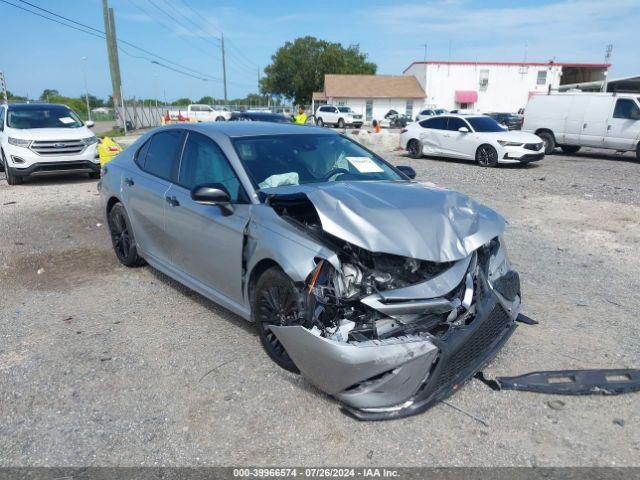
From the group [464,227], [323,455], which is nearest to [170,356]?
[323,455]

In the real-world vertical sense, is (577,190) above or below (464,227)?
below

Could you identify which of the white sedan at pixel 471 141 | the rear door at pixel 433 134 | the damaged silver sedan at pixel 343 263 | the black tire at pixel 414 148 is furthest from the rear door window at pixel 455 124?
the damaged silver sedan at pixel 343 263

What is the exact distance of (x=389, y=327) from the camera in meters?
3.01

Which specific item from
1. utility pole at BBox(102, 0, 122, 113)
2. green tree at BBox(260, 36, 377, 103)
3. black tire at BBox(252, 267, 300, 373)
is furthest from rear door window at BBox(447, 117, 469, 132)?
green tree at BBox(260, 36, 377, 103)

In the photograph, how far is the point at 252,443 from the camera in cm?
290

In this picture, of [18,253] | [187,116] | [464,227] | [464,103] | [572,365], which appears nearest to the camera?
[464,227]

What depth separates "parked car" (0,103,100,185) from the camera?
1123 centimetres

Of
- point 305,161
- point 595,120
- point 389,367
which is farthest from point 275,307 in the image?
point 595,120

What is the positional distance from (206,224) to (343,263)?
1.42 m

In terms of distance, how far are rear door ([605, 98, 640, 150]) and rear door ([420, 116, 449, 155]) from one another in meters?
5.19

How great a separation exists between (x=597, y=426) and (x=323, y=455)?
1.62 meters

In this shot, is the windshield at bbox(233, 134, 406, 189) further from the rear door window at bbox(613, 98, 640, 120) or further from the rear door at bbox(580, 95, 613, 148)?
the rear door at bbox(580, 95, 613, 148)

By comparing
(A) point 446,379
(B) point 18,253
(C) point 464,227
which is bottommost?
(B) point 18,253

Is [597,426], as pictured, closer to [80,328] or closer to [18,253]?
[80,328]
